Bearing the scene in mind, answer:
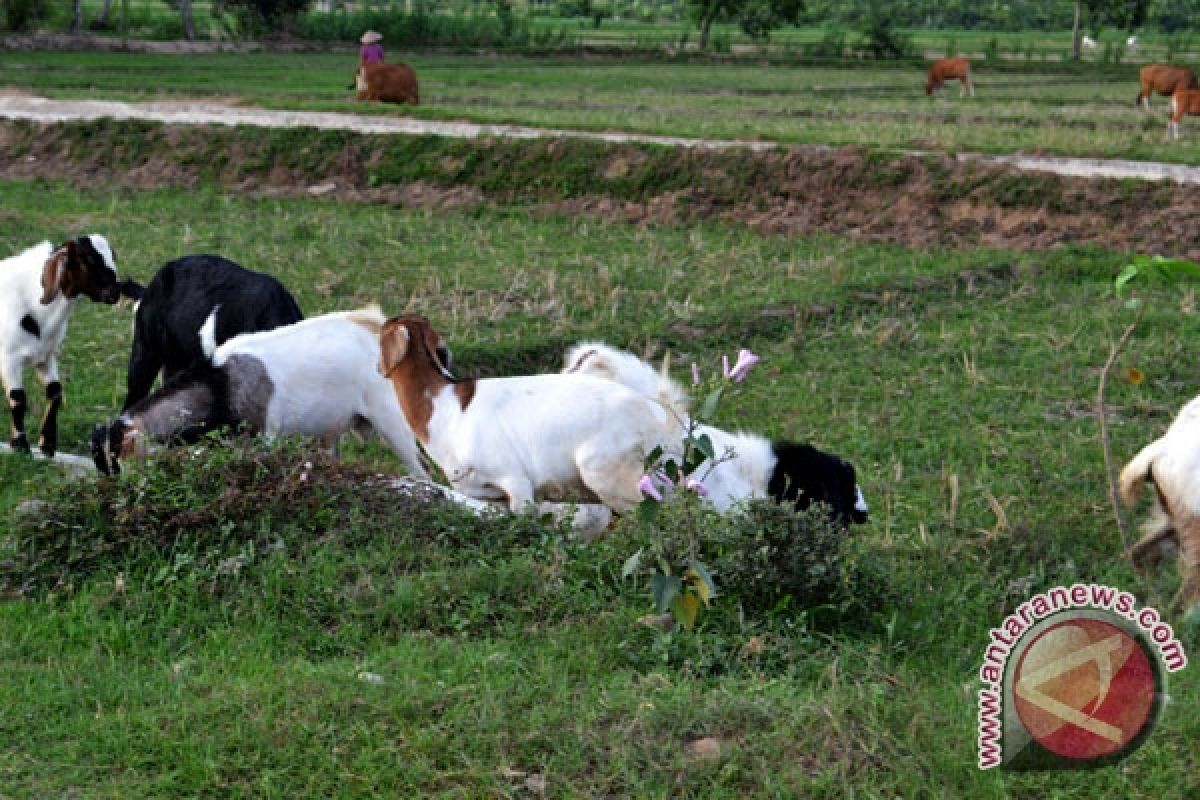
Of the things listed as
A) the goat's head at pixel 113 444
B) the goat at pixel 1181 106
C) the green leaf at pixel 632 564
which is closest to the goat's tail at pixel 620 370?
the green leaf at pixel 632 564

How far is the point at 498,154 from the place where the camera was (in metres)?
18.8

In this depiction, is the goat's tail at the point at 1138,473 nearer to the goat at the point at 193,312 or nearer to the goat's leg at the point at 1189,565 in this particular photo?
the goat's leg at the point at 1189,565

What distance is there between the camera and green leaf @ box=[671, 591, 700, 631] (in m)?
5.76

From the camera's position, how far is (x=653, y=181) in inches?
704

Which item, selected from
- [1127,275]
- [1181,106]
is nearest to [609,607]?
[1127,275]

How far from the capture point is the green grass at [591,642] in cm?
498

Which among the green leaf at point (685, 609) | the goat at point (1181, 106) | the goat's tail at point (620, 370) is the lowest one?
the green leaf at point (685, 609)

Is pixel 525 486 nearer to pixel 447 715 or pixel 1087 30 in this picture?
pixel 447 715

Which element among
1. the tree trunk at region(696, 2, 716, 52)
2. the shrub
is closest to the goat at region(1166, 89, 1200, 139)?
the tree trunk at region(696, 2, 716, 52)

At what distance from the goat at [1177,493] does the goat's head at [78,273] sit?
18.8ft

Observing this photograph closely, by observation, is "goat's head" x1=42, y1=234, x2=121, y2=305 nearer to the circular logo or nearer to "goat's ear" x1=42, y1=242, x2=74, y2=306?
"goat's ear" x1=42, y1=242, x2=74, y2=306

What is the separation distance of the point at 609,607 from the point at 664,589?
0.59 m

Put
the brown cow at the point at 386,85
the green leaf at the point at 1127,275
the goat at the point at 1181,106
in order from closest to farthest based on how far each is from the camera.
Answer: the green leaf at the point at 1127,275 < the goat at the point at 1181,106 < the brown cow at the point at 386,85

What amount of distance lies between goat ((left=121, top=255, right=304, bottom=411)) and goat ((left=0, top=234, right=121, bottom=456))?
27 cm
